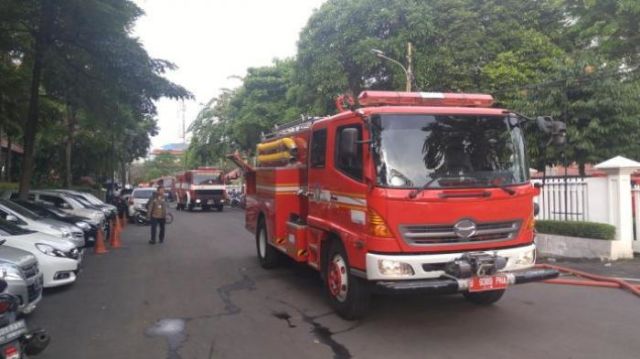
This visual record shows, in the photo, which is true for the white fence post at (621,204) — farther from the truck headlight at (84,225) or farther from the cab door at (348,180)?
the truck headlight at (84,225)

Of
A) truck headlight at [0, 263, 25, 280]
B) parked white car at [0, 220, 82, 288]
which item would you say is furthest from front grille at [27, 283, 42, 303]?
parked white car at [0, 220, 82, 288]

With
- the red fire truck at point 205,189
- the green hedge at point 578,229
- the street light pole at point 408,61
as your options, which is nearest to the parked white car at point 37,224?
the green hedge at point 578,229

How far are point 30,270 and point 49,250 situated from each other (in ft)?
6.59

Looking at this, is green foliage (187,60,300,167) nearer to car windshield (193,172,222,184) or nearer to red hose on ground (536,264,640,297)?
car windshield (193,172,222,184)

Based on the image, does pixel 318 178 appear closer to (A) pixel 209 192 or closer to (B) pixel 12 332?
(B) pixel 12 332

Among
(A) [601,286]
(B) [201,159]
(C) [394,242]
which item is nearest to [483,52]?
(A) [601,286]

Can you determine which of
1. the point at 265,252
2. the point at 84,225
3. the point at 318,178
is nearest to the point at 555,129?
the point at 318,178

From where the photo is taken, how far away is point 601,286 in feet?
29.8

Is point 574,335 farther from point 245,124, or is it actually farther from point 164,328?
point 245,124

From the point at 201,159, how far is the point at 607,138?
33107mm

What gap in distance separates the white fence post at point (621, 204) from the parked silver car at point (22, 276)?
10364mm

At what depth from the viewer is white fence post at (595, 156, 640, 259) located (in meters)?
11.6

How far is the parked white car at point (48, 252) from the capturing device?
889 cm

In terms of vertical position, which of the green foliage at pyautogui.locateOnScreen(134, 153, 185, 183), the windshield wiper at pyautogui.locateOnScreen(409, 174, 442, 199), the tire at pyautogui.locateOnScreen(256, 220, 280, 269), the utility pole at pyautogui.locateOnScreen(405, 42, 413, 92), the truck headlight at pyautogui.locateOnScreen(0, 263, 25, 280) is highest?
the utility pole at pyautogui.locateOnScreen(405, 42, 413, 92)
